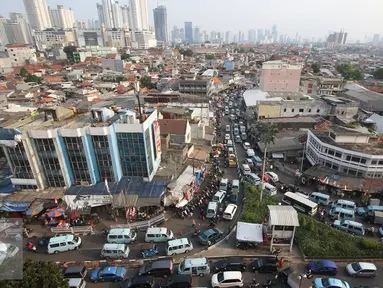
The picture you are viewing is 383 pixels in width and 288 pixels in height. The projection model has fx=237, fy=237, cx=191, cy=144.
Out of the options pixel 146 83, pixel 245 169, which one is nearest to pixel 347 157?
pixel 245 169

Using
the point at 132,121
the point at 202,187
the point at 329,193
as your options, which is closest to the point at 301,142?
the point at 329,193

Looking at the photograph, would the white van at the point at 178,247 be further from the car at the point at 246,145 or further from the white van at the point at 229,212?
the car at the point at 246,145

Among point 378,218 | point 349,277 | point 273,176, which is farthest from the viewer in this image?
point 273,176

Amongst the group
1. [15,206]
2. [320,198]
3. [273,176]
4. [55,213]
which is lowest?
[273,176]

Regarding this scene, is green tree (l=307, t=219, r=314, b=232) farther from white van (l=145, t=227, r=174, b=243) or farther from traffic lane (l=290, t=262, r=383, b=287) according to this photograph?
white van (l=145, t=227, r=174, b=243)

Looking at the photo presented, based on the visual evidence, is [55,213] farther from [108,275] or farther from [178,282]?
[178,282]

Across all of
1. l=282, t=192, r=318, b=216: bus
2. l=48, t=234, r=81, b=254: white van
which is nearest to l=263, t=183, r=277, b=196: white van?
l=282, t=192, r=318, b=216: bus

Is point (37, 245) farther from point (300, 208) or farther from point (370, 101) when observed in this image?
point (370, 101)
